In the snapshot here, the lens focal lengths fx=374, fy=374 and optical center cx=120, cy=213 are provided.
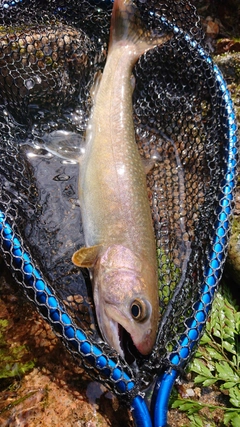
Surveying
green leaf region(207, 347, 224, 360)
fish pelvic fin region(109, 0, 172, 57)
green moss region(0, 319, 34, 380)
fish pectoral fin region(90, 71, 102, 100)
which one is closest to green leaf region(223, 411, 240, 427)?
green leaf region(207, 347, 224, 360)

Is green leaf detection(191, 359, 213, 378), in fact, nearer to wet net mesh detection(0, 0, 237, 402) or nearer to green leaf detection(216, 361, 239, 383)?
green leaf detection(216, 361, 239, 383)

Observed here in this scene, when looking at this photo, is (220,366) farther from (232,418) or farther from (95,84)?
(95,84)

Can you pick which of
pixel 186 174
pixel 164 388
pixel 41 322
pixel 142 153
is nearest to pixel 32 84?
pixel 142 153

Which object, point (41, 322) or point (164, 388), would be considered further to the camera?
point (41, 322)

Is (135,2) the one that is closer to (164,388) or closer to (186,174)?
(186,174)

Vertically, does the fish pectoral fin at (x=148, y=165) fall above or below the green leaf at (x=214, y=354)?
above

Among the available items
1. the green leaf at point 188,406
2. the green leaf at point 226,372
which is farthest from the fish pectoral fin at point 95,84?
the green leaf at point 188,406

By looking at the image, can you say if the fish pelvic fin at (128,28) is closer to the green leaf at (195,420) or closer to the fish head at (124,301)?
the fish head at (124,301)
